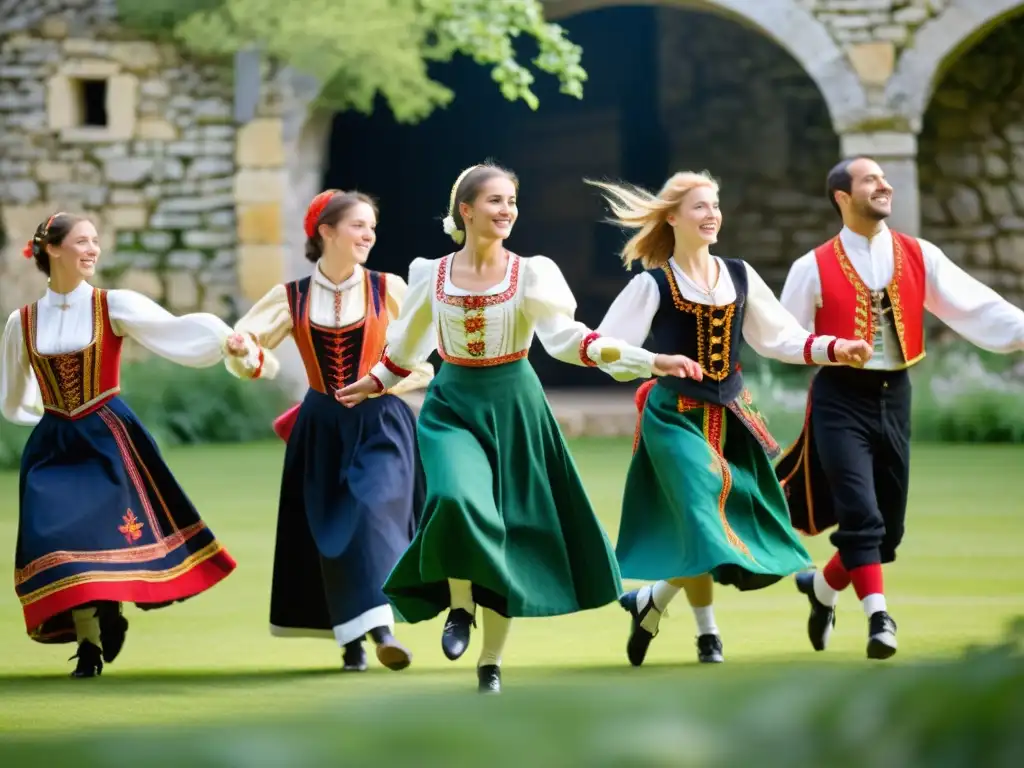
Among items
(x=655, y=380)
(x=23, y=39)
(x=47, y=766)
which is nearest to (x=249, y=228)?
(x=23, y=39)

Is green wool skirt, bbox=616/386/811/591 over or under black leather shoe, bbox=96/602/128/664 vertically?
over

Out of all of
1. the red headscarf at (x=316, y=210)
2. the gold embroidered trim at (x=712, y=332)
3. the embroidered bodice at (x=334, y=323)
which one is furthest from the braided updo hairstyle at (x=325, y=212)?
the gold embroidered trim at (x=712, y=332)

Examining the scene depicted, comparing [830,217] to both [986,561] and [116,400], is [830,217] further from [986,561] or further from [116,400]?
[116,400]

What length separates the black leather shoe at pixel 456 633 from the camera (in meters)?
4.34

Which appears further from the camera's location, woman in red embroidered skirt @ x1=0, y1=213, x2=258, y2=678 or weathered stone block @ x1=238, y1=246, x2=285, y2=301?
weathered stone block @ x1=238, y1=246, x2=285, y2=301

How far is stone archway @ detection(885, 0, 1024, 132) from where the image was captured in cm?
1257

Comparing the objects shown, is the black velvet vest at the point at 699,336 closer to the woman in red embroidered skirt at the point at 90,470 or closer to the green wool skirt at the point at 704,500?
the green wool skirt at the point at 704,500

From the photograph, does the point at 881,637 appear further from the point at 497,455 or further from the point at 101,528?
the point at 101,528

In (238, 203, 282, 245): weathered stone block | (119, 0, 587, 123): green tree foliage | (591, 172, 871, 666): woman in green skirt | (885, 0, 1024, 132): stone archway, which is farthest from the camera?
(238, 203, 282, 245): weathered stone block

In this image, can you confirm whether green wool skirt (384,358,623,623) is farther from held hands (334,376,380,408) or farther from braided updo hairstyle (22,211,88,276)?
braided updo hairstyle (22,211,88,276)

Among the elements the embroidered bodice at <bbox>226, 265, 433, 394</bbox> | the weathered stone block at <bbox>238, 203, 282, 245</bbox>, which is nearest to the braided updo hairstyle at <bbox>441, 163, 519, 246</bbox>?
the embroidered bodice at <bbox>226, 265, 433, 394</bbox>

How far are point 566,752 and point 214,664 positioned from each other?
14.5 feet

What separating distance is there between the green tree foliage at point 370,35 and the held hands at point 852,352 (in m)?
7.81

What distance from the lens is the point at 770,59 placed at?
51.2ft
